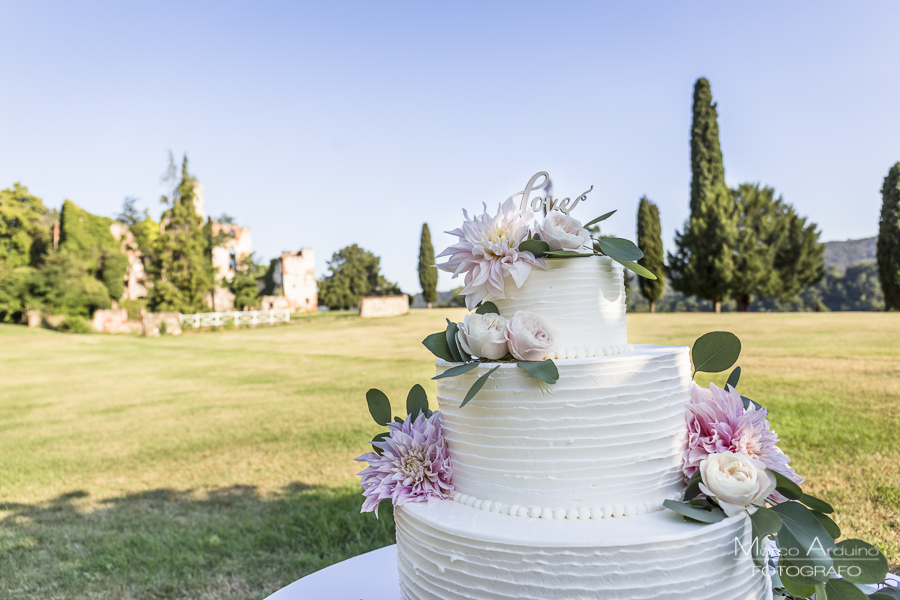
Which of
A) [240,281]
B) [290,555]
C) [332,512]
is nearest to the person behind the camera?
[290,555]

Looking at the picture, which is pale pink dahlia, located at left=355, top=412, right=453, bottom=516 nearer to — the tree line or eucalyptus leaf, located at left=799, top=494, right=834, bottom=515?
eucalyptus leaf, located at left=799, top=494, right=834, bottom=515

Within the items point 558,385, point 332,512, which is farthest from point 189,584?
point 558,385

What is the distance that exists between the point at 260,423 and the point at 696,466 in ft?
24.3

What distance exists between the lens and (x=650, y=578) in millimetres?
1453

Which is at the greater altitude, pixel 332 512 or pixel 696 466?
pixel 696 466

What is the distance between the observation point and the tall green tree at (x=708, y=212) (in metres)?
25.5

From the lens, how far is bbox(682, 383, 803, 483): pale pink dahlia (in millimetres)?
1660

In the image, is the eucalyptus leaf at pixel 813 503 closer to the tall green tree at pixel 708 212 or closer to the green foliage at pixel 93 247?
the tall green tree at pixel 708 212

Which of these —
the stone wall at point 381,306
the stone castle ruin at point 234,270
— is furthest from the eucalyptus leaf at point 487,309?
the stone castle ruin at point 234,270

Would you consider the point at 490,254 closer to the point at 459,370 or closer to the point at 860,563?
the point at 459,370

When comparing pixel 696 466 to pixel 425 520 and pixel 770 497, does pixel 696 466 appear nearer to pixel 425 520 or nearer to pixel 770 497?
pixel 770 497

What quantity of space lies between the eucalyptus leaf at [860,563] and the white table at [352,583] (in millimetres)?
840

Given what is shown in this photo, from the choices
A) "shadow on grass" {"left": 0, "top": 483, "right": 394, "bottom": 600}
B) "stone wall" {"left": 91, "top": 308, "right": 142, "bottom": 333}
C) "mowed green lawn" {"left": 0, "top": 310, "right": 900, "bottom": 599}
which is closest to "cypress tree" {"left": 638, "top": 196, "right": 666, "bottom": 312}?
"mowed green lawn" {"left": 0, "top": 310, "right": 900, "bottom": 599}

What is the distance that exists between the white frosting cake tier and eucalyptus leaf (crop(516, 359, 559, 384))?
19 centimetres
